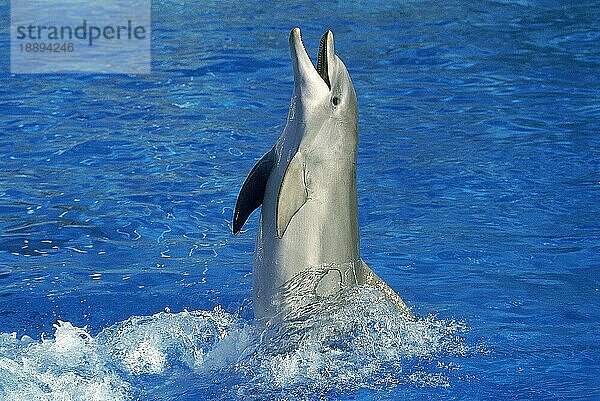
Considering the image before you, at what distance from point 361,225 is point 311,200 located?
96.6 inches

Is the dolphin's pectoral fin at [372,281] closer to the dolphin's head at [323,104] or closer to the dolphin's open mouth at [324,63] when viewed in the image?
the dolphin's head at [323,104]

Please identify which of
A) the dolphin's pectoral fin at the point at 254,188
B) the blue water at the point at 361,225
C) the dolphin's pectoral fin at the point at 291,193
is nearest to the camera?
the dolphin's pectoral fin at the point at 291,193

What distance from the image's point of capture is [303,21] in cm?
1386

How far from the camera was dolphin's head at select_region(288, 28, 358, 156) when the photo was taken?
4645 mm

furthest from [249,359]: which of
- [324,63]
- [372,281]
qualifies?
[324,63]

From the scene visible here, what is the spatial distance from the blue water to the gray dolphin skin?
0.19 m

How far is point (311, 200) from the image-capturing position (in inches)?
181

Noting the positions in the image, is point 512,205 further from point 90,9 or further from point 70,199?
point 90,9

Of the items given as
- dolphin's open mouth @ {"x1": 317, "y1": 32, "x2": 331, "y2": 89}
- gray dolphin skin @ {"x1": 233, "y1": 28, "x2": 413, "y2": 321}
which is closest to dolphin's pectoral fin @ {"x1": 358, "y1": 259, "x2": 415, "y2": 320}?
gray dolphin skin @ {"x1": 233, "y1": 28, "x2": 413, "y2": 321}

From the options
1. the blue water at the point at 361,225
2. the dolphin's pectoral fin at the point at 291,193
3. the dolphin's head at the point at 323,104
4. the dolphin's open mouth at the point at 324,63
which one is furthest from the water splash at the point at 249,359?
the dolphin's open mouth at the point at 324,63

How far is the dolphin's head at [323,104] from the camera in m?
4.64

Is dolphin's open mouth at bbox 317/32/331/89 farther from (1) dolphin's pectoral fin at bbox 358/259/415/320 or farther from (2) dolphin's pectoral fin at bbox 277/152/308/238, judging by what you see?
(1) dolphin's pectoral fin at bbox 358/259/415/320

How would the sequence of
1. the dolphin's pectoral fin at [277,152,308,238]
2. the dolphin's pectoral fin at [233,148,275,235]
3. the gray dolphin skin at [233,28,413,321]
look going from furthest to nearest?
the dolphin's pectoral fin at [233,148,275,235], the gray dolphin skin at [233,28,413,321], the dolphin's pectoral fin at [277,152,308,238]

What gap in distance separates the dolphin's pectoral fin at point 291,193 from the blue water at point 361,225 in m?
0.54
